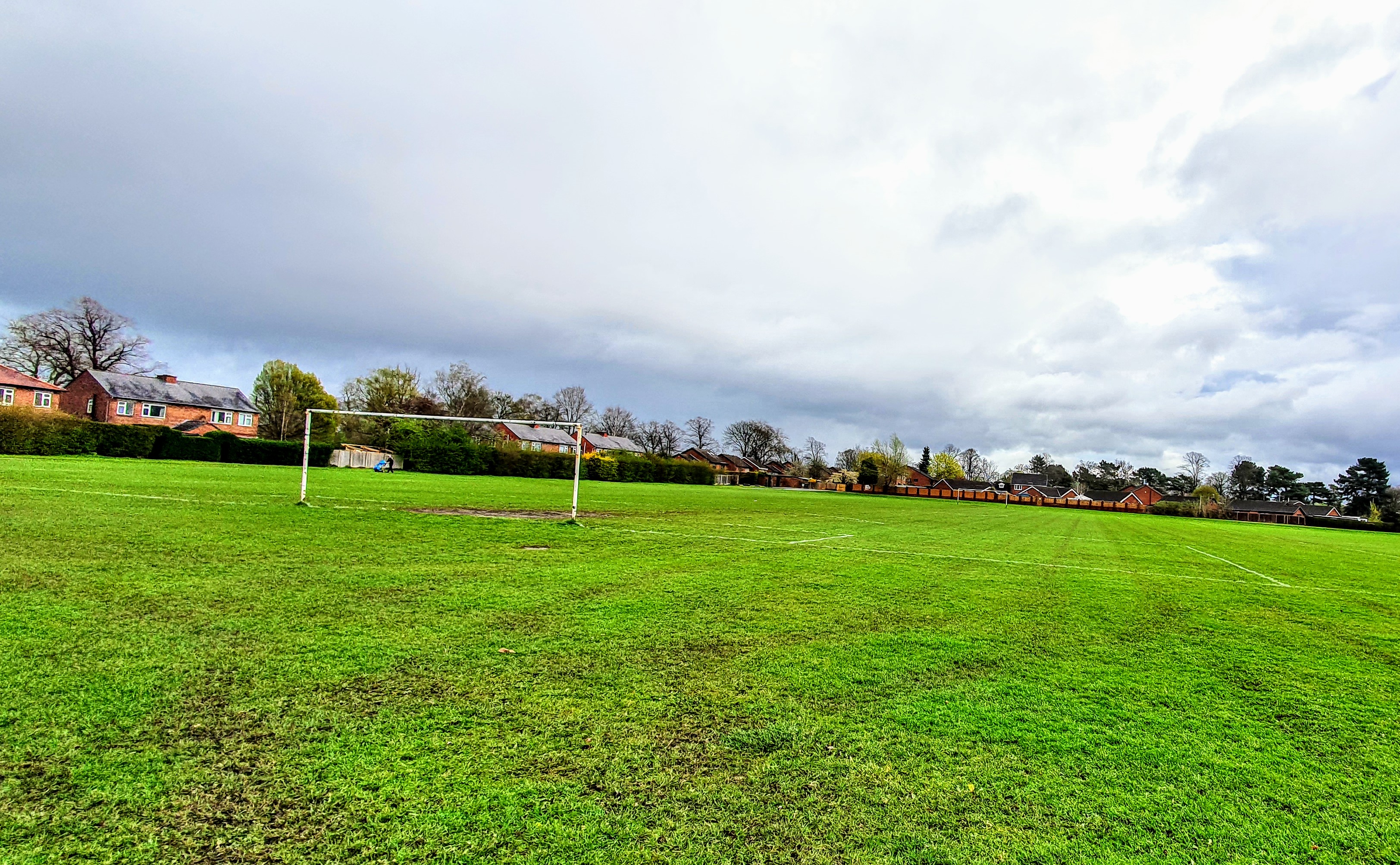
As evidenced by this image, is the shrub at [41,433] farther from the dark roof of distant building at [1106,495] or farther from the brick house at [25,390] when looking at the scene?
the dark roof of distant building at [1106,495]

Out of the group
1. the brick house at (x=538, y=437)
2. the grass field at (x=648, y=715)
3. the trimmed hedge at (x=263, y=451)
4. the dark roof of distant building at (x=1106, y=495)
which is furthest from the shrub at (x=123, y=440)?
the dark roof of distant building at (x=1106, y=495)

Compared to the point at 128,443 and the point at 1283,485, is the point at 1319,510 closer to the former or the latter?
the point at 1283,485

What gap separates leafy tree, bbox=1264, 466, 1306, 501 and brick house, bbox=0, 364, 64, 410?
164 meters

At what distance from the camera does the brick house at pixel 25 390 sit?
4512 cm

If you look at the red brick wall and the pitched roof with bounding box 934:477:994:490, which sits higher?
the red brick wall

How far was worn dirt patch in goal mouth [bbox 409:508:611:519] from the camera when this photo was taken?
16234 mm

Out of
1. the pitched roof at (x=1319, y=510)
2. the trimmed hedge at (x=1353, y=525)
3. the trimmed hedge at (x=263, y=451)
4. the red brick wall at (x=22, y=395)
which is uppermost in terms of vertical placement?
the red brick wall at (x=22, y=395)

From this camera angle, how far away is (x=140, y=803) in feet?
9.05

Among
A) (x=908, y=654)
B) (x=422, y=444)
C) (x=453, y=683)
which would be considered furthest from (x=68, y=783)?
(x=422, y=444)

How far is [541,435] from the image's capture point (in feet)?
296

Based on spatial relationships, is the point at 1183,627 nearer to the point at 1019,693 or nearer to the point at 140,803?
the point at 1019,693

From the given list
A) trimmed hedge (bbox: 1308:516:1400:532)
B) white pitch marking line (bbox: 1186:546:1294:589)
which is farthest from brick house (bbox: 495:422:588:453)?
trimmed hedge (bbox: 1308:516:1400:532)

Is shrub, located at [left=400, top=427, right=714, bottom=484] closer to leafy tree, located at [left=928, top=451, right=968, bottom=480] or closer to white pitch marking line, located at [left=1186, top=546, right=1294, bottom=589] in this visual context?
white pitch marking line, located at [left=1186, top=546, right=1294, bottom=589]

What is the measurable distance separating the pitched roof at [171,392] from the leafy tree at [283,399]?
2.29 m
